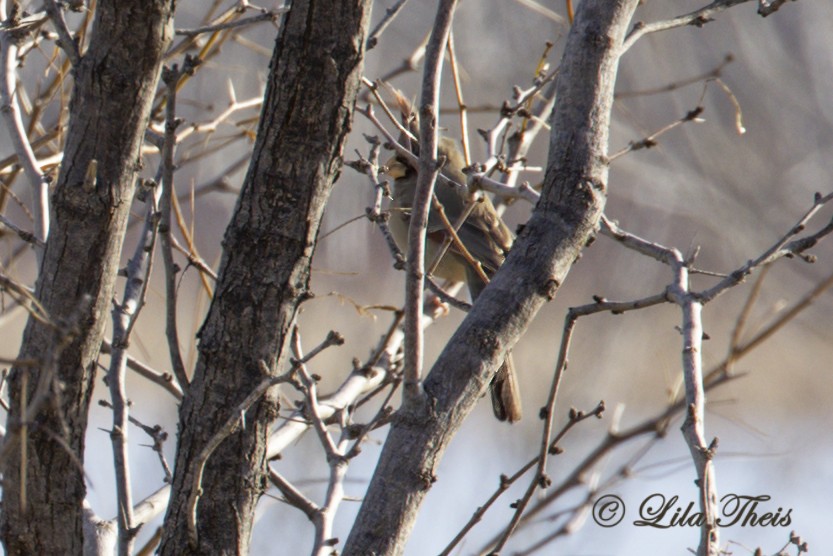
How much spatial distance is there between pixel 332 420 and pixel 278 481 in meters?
0.20

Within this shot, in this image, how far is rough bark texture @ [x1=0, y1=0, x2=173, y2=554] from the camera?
1.39 meters

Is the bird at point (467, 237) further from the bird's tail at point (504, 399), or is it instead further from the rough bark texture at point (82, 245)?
the rough bark texture at point (82, 245)

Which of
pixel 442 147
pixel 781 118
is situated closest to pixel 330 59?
pixel 442 147

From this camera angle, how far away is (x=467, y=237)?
14.0 ft

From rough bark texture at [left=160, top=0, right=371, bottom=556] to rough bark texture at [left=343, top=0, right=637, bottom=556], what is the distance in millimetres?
200

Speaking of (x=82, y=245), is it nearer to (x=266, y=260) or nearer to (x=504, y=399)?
(x=266, y=260)

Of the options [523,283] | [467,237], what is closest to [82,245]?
[523,283]

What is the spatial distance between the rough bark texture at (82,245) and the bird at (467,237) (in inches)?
74.6

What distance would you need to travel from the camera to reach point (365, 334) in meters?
5.41

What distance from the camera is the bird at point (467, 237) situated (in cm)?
331

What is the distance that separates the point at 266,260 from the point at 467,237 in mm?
2812

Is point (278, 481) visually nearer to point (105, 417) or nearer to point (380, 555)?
point (380, 555)

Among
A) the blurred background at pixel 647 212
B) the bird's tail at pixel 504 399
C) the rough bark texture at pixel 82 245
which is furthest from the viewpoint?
the blurred background at pixel 647 212

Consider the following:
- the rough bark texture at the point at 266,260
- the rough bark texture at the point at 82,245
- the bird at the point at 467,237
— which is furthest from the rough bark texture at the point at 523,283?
the bird at the point at 467,237
